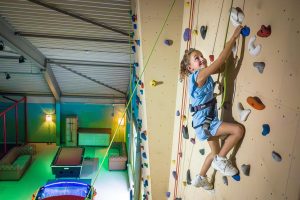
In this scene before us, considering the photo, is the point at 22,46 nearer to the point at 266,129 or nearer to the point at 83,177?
the point at 83,177

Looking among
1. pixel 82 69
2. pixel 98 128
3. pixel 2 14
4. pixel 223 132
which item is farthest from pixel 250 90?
pixel 98 128

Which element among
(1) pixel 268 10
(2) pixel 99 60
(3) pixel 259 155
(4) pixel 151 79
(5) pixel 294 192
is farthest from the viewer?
(2) pixel 99 60

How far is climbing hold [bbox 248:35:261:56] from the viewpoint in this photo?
179cm

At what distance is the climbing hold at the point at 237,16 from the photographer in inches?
76.5

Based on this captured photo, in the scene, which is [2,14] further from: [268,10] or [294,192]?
[294,192]

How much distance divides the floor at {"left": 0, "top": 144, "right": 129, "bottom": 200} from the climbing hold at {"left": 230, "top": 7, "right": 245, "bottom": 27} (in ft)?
20.6

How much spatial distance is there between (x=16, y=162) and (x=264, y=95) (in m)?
10.3

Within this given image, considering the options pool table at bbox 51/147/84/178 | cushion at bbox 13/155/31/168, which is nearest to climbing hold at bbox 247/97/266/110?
pool table at bbox 51/147/84/178

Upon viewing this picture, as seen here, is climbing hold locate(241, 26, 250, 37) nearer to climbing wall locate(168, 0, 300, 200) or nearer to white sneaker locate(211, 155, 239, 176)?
climbing wall locate(168, 0, 300, 200)

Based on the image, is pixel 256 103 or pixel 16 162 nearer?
pixel 256 103

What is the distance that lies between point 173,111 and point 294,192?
2.50 meters

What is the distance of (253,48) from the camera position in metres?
1.83

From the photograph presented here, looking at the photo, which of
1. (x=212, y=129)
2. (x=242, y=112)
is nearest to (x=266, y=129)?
(x=242, y=112)

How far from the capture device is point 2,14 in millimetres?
5773
